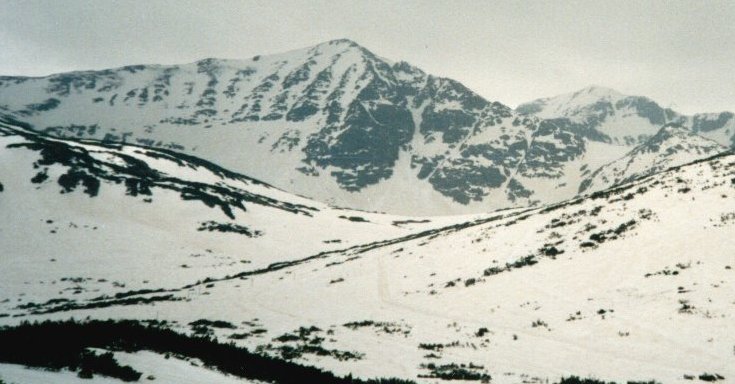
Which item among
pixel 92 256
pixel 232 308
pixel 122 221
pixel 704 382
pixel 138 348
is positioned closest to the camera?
pixel 138 348

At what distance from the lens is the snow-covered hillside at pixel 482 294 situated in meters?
17.9

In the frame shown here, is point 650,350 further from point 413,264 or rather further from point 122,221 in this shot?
point 122,221

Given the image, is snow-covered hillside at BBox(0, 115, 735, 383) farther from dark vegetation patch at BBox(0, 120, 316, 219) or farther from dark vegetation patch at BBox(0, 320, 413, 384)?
dark vegetation patch at BBox(0, 120, 316, 219)

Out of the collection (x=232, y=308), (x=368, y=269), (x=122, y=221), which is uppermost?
(x=122, y=221)

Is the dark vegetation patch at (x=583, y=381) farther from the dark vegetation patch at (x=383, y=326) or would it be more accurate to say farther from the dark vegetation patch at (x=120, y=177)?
the dark vegetation patch at (x=120, y=177)

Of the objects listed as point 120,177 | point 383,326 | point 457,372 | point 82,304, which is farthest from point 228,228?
point 457,372

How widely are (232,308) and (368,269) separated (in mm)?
17280

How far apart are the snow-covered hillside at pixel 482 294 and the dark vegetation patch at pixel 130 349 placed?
5.32ft

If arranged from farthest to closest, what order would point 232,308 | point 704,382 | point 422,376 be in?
point 232,308, point 422,376, point 704,382

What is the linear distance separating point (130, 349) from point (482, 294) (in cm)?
2359

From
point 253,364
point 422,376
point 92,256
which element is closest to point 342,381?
point 253,364

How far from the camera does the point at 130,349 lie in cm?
1265

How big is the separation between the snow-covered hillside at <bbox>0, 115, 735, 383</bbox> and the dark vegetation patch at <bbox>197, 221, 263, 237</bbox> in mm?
14017

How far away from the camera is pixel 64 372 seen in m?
8.71
